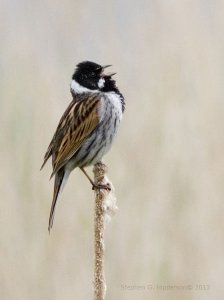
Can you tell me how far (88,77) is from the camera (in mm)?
3514

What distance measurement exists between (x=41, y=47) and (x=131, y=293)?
121 centimetres

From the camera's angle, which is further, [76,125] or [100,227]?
[76,125]

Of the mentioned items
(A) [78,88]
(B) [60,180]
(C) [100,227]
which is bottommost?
(B) [60,180]

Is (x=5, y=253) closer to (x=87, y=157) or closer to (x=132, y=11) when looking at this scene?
(x=87, y=157)

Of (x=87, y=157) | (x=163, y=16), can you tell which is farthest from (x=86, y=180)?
(x=163, y=16)

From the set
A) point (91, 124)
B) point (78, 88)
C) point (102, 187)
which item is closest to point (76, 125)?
point (91, 124)

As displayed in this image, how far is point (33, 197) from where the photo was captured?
11.4 feet

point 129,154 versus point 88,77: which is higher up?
point 88,77

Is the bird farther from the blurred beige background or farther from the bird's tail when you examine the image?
the blurred beige background

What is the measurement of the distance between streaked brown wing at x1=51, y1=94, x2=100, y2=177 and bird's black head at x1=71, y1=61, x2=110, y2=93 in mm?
89

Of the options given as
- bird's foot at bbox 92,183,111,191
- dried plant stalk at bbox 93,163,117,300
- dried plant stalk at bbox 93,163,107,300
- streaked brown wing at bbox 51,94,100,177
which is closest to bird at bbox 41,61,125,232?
streaked brown wing at bbox 51,94,100,177

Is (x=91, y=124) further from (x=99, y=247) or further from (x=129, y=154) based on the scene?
(x=99, y=247)

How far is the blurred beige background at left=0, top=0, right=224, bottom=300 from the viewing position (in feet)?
11.3

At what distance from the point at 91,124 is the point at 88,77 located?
0.23m
